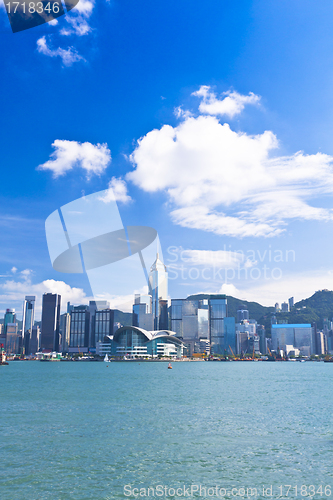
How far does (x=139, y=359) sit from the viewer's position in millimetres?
193000

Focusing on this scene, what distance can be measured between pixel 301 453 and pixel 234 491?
592 centimetres

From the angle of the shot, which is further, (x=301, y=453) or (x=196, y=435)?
(x=196, y=435)

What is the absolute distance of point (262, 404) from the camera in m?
34.4

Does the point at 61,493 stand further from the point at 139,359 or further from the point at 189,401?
the point at 139,359

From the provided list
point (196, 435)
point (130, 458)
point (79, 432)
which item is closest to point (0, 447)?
point (79, 432)

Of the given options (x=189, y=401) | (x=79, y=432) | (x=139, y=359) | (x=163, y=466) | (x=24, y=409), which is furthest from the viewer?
(x=139, y=359)

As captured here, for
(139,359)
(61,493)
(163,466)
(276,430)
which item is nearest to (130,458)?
(163,466)

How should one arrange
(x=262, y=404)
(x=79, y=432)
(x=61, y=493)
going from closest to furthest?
(x=61, y=493) < (x=79, y=432) < (x=262, y=404)

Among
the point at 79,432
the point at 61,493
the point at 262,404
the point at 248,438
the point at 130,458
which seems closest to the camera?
the point at 61,493

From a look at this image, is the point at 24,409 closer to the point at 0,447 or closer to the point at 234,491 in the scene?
the point at 0,447

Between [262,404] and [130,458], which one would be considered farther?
[262,404]

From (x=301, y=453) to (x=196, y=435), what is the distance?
18.8 feet

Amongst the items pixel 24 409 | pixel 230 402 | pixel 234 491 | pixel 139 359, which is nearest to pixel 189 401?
pixel 230 402

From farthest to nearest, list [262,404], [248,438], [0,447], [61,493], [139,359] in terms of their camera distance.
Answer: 1. [139,359]
2. [262,404]
3. [248,438]
4. [0,447]
5. [61,493]
